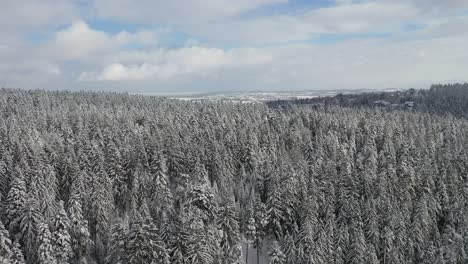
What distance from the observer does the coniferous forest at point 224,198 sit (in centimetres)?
4181

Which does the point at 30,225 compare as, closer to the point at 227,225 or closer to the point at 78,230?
the point at 78,230

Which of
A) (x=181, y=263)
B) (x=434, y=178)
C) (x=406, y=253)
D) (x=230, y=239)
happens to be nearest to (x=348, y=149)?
(x=434, y=178)

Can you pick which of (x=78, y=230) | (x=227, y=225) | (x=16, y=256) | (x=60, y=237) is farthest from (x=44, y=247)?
(x=227, y=225)

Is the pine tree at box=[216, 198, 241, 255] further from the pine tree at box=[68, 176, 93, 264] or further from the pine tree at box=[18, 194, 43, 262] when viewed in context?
the pine tree at box=[18, 194, 43, 262]

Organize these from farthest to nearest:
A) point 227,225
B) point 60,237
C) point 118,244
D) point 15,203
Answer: point 227,225 < point 15,203 < point 60,237 < point 118,244

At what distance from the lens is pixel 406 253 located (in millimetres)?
55156

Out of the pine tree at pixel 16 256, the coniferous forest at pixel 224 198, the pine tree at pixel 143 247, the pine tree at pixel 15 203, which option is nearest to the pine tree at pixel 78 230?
the coniferous forest at pixel 224 198

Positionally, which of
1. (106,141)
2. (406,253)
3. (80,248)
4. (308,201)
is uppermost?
(106,141)

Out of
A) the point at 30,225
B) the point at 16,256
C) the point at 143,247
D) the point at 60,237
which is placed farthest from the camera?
the point at 30,225

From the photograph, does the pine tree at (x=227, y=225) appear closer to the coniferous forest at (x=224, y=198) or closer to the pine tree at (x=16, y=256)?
the coniferous forest at (x=224, y=198)

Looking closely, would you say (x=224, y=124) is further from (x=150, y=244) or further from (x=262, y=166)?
(x=150, y=244)

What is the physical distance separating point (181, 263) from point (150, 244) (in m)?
4.13

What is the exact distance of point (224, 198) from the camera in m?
48.3

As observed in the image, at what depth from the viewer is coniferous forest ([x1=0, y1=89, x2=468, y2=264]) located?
4181 centimetres
